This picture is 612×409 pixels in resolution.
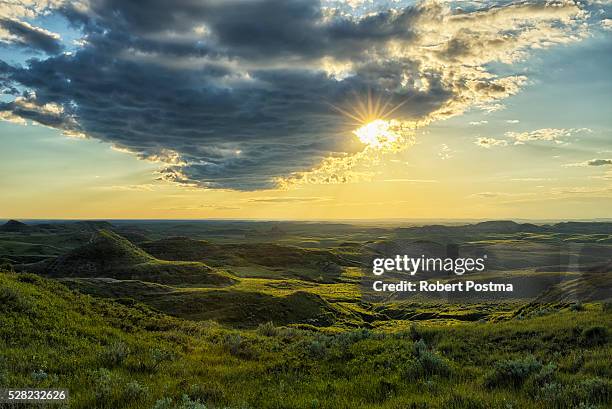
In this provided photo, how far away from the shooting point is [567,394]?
9602 millimetres

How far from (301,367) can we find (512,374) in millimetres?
6561

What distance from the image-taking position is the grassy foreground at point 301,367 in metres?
9.89

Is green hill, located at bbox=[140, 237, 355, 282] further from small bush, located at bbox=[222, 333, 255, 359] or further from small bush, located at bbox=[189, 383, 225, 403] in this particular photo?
small bush, located at bbox=[189, 383, 225, 403]

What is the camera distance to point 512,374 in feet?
38.1

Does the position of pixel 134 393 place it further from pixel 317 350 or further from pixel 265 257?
pixel 265 257

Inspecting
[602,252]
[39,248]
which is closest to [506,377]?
[39,248]

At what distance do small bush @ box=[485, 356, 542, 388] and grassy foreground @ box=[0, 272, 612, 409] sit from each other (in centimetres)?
3

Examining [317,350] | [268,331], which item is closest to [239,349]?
[317,350]

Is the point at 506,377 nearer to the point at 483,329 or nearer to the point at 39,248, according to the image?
the point at 483,329

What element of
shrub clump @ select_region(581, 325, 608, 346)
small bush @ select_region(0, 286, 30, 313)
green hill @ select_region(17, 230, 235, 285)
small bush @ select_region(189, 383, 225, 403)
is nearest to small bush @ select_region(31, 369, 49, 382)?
small bush @ select_region(189, 383, 225, 403)

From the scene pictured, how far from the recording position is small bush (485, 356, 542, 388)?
11.4m

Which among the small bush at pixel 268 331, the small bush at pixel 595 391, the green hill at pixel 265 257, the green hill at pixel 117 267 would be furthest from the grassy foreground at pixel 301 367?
the green hill at pixel 265 257

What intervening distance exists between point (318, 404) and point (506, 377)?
5.54m

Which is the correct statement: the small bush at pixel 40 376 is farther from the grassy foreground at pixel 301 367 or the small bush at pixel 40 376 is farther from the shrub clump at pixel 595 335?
the shrub clump at pixel 595 335
